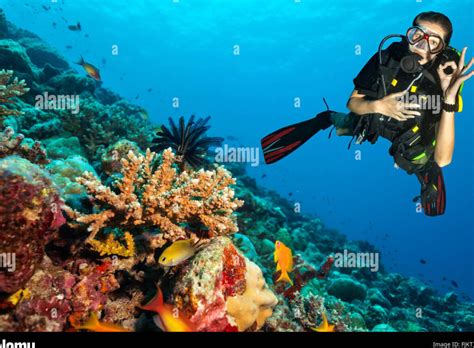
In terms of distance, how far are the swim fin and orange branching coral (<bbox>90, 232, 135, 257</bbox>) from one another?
2735 millimetres

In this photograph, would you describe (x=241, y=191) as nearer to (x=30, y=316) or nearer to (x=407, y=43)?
(x=407, y=43)

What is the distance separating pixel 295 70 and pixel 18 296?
70008 mm

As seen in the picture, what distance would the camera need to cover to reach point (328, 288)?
866cm

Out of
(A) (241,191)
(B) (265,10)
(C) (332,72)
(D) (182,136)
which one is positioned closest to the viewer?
(D) (182,136)

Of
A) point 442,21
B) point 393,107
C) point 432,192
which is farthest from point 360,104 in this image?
point 432,192

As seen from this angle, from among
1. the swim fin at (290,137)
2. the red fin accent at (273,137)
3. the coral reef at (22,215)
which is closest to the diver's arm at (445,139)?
the swim fin at (290,137)

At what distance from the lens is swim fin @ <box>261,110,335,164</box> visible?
502 centimetres

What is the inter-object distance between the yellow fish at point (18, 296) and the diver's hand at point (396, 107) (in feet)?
13.6

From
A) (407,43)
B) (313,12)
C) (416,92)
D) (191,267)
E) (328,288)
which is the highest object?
(313,12)

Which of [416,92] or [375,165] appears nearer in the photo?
[416,92]

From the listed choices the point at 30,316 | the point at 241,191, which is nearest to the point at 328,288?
the point at 241,191

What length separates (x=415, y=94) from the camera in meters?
3.61

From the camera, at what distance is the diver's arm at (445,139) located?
131 inches

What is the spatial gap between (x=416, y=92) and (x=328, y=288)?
22.2 feet
